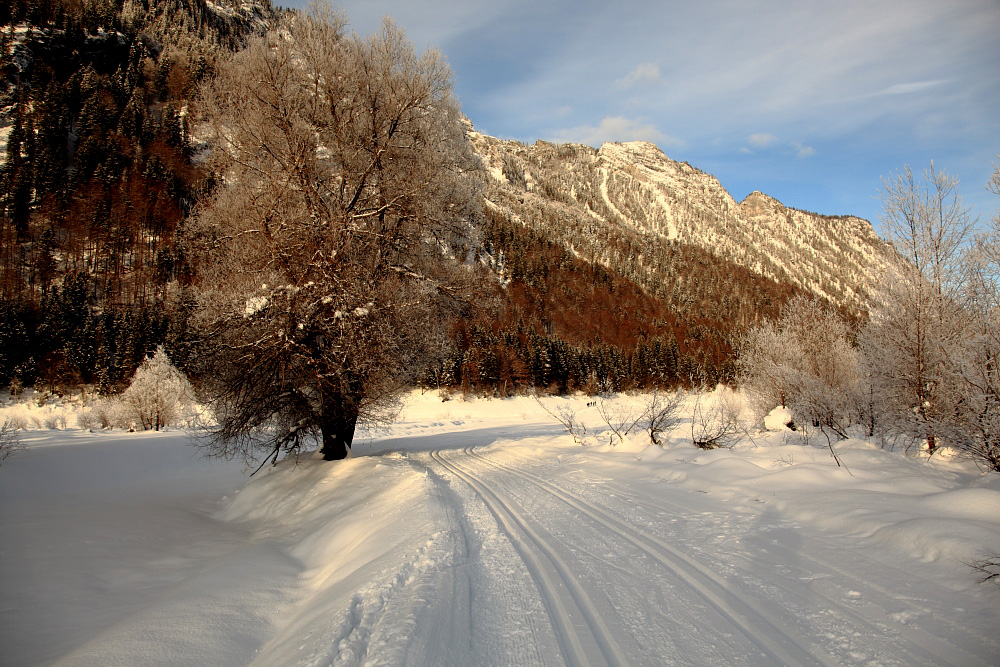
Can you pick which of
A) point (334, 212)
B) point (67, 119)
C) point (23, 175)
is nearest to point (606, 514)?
point (334, 212)

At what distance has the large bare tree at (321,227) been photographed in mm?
9133

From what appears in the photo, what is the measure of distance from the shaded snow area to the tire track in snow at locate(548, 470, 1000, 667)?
0.05 ft

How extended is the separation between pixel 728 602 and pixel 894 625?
40.1 inches

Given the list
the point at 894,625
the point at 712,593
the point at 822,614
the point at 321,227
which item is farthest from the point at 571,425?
the point at 894,625

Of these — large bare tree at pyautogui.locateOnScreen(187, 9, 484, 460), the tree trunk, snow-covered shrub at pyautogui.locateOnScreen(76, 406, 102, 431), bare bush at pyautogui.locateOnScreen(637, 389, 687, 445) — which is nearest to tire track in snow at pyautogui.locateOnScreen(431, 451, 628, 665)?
large bare tree at pyautogui.locateOnScreen(187, 9, 484, 460)

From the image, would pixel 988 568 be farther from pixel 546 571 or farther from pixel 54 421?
pixel 54 421

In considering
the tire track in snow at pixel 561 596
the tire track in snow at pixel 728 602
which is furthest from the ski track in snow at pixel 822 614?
the tire track in snow at pixel 561 596

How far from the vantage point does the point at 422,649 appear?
9.29ft

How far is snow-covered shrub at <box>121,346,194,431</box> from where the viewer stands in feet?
93.7

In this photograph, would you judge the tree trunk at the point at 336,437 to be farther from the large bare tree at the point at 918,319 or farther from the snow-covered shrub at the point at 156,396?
the snow-covered shrub at the point at 156,396

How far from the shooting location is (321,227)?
9430 mm

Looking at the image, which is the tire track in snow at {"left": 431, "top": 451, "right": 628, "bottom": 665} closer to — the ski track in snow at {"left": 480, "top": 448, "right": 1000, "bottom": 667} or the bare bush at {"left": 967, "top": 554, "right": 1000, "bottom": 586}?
the ski track in snow at {"left": 480, "top": 448, "right": 1000, "bottom": 667}

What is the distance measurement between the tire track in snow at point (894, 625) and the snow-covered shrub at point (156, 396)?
107 ft

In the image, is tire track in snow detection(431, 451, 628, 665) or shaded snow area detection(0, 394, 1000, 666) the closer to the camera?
tire track in snow detection(431, 451, 628, 665)
